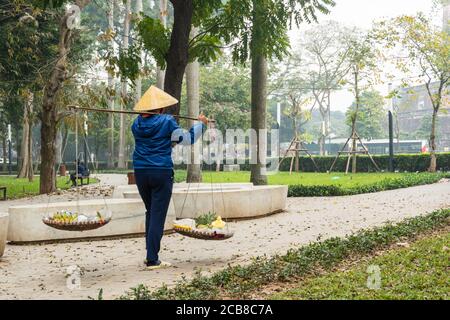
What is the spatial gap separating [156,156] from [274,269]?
1823 mm

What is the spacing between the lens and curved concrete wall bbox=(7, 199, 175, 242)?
9.59m

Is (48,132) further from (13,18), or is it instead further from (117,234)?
(117,234)

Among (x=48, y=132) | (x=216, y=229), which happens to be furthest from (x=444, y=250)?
(x=48, y=132)

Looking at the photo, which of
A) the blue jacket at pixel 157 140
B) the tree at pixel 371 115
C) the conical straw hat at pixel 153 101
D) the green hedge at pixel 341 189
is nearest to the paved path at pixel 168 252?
the blue jacket at pixel 157 140

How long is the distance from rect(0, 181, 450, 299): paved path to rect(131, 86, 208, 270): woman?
55cm

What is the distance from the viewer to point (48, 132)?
19.3 meters

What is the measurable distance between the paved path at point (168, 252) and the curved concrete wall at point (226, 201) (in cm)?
34

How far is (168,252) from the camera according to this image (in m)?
8.59

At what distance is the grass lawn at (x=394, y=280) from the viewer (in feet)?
17.3

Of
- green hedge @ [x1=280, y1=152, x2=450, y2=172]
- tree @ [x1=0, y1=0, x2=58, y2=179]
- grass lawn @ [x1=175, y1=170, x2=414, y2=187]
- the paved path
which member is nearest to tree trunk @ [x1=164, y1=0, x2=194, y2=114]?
the paved path

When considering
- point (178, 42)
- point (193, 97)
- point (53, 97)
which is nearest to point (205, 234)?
point (178, 42)

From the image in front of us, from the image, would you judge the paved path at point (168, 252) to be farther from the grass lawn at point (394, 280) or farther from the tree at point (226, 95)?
the tree at point (226, 95)
